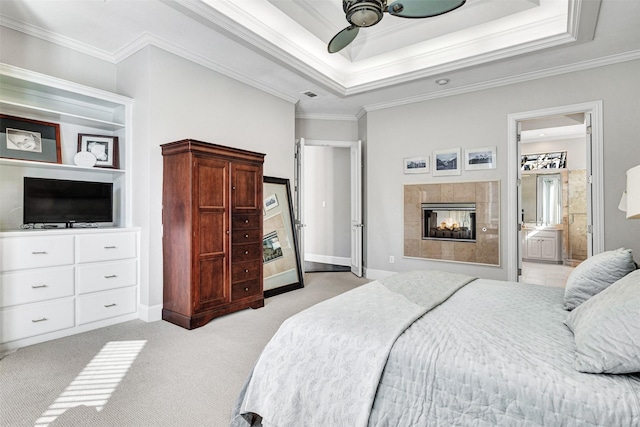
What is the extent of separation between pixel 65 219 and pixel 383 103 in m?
4.26

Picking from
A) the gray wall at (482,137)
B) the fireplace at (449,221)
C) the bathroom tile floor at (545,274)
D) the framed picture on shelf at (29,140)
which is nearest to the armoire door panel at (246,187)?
the framed picture on shelf at (29,140)

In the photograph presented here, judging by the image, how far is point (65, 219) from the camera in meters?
3.09

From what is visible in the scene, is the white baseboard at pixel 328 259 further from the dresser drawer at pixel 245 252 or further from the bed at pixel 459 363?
the bed at pixel 459 363

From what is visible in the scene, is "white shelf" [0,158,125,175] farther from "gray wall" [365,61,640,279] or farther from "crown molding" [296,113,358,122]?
"gray wall" [365,61,640,279]

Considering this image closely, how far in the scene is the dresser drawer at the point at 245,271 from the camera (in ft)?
11.5

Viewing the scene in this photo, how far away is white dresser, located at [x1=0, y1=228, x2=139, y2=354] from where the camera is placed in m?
2.59

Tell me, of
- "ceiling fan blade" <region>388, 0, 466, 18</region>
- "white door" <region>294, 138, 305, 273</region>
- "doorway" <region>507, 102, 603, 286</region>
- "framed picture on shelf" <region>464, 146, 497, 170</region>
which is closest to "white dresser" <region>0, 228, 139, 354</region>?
"white door" <region>294, 138, 305, 273</region>

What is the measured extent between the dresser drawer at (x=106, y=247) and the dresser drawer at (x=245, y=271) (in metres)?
0.99

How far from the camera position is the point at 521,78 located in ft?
13.5

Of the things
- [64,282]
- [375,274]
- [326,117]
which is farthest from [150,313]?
[326,117]

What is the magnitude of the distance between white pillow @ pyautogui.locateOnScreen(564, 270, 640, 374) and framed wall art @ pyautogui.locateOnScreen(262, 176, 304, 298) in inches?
140

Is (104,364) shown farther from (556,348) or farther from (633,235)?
(633,235)

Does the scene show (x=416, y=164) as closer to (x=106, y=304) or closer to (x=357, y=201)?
(x=357, y=201)

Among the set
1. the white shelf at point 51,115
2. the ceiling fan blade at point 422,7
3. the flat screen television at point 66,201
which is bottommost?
the flat screen television at point 66,201
